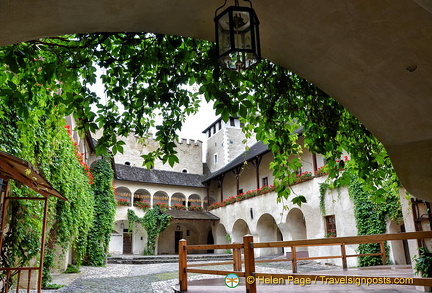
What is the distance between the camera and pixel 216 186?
30.9 metres

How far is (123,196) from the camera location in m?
27.4

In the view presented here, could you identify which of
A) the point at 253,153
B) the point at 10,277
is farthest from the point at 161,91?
the point at 253,153

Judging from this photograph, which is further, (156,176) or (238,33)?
(156,176)

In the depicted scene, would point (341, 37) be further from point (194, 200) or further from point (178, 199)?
point (194, 200)

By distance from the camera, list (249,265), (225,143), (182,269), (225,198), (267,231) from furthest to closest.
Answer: (225,143) → (225,198) → (267,231) → (182,269) → (249,265)

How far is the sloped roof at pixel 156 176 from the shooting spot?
28.2 m

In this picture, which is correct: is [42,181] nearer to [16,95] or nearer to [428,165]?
[16,95]

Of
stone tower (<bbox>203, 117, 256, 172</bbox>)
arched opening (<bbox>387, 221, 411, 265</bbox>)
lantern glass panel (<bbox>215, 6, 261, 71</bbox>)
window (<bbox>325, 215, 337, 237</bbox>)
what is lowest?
arched opening (<bbox>387, 221, 411, 265</bbox>)

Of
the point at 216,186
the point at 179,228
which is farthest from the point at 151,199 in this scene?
the point at 216,186

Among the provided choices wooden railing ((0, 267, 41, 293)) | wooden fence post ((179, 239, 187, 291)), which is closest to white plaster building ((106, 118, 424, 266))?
wooden fence post ((179, 239, 187, 291))

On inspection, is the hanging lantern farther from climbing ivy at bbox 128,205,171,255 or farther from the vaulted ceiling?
climbing ivy at bbox 128,205,171,255

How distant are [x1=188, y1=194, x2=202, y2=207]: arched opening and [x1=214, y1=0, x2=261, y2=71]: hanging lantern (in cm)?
2823

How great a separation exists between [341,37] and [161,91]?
6.73 feet

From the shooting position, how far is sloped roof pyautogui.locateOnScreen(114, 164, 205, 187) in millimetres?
28219
